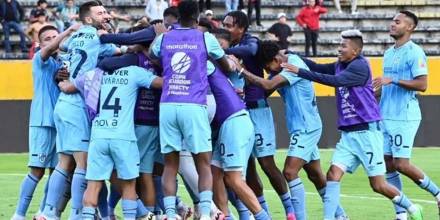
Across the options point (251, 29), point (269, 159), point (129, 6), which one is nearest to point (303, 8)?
point (251, 29)

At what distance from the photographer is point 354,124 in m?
13.8

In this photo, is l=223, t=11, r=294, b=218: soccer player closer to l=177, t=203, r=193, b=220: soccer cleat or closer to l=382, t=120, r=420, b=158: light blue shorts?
l=177, t=203, r=193, b=220: soccer cleat

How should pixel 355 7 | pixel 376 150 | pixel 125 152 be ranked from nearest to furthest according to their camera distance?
pixel 125 152
pixel 376 150
pixel 355 7

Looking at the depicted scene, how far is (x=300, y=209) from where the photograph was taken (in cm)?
1425

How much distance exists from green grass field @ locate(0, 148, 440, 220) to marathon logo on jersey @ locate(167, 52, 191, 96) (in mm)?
2919

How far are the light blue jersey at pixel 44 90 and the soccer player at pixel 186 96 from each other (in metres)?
1.86

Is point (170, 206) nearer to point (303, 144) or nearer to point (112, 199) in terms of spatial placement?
point (112, 199)

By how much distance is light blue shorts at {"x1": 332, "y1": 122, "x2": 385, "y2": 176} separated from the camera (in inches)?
540

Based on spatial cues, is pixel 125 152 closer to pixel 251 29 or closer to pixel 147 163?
pixel 147 163

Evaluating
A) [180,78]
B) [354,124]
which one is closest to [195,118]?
[180,78]

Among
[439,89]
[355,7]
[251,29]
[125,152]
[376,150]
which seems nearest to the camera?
[125,152]

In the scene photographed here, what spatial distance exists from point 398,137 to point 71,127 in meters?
4.01

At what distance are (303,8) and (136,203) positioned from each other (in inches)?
752

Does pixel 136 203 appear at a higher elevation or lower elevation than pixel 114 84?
lower
